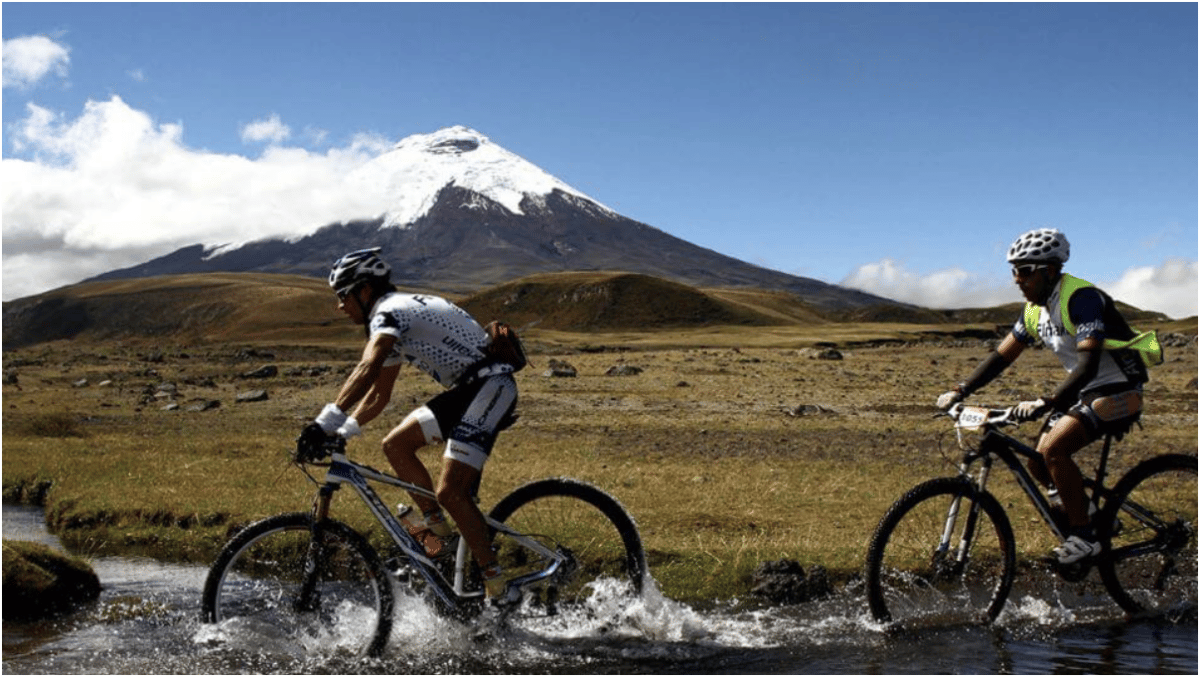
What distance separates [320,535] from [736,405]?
28.3 m

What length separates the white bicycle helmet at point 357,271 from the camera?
8.33m

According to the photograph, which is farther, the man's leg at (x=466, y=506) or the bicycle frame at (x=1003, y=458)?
the bicycle frame at (x=1003, y=458)

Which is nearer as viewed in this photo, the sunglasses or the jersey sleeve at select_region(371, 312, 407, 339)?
the jersey sleeve at select_region(371, 312, 407, 339)

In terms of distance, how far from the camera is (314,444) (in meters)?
7.84

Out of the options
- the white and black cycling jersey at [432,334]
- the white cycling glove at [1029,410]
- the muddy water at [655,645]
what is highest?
the white and black cycling jersey at [432,334]

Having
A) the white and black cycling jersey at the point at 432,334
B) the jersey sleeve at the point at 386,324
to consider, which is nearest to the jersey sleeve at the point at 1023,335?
the white and black cycling jersey at the point at 432,334

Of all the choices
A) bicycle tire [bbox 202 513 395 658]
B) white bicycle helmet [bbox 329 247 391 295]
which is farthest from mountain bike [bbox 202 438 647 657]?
white bicycle helmet [bbox 329 247 391 295]

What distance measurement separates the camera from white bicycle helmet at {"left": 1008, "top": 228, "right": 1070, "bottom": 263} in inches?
359

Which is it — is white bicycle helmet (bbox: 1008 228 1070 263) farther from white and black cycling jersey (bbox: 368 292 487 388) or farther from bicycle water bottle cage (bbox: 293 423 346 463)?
bicycle water bottle cage (bbox: 293 423 346 463)

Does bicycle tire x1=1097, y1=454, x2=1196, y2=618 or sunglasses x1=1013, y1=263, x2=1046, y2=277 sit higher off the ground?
sunglasses x1=1013, y1=263, x2=1046, y2=277

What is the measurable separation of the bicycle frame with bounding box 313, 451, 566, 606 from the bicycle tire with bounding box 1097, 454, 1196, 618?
207 inches

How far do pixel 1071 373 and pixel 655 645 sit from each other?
4.24 metres

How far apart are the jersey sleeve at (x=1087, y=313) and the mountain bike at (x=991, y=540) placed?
0.92 meters

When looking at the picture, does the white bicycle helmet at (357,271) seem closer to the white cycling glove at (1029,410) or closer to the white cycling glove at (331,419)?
the white cycling glove at (331,419)
